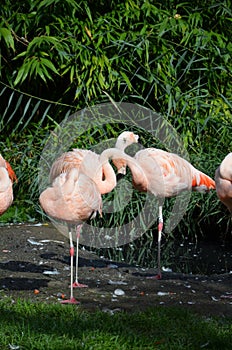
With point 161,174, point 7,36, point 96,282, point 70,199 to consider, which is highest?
point 7,36

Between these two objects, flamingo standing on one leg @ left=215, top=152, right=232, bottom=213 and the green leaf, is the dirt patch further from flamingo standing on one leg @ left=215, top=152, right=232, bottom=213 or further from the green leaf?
the green leaf

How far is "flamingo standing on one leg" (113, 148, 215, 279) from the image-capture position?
5484 millimetres

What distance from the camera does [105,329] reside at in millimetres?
3717

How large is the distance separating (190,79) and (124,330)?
13.5 ft

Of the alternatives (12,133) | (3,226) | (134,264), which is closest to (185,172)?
(134,264)

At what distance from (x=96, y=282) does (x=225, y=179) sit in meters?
1.08

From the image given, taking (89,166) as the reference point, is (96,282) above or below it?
below

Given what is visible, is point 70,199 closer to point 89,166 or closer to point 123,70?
point 89,166

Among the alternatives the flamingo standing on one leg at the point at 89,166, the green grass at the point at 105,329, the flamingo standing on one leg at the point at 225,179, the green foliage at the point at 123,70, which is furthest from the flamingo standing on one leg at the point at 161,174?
the green grass at the point at 105,329

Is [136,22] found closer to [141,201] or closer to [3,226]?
[141,201]

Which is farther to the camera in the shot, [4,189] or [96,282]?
[96,282]

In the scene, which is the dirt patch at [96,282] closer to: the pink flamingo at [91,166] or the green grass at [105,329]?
the green grass at [105,329]

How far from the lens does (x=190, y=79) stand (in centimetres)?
739

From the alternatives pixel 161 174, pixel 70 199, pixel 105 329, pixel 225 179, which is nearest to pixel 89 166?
pixel 161 174
